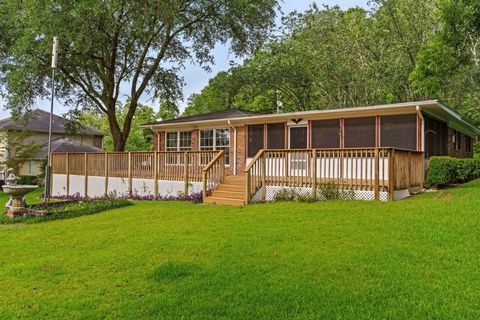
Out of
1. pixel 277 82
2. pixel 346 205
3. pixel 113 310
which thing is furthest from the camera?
pixel 277 82

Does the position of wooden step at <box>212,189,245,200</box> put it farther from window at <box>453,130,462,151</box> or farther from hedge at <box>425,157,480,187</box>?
window at <box>453,130,462,151</box>

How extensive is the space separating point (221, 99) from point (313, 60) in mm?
14340

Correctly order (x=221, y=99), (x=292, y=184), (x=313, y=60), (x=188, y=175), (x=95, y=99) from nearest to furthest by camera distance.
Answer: (x=292, y=184) < (x=188, y=175) < (x=95, y=99) < (x=313, y=60) < (x=221, y=99)

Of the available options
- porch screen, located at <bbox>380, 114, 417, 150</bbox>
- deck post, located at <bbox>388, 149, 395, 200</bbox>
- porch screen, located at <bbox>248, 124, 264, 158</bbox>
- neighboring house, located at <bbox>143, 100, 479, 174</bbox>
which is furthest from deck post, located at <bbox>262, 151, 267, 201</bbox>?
porch screen, located at <bbox>380, 114, 417, 150</bbox>

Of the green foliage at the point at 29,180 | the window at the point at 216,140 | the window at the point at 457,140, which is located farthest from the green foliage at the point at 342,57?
the green foliage at the point at 29,180

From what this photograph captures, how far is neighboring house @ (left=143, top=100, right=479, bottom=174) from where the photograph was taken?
11.4 metres

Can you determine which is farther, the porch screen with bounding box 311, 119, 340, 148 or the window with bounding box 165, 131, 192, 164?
the window with bounding box 165, 131, 192, 164

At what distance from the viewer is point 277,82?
26.4m

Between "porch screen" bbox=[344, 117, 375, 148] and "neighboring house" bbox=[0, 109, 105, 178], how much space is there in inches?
608

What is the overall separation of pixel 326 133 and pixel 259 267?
9155 millimetres

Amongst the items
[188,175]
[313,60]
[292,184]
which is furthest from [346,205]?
[313,60]

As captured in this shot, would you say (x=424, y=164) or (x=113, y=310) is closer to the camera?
(x=113, y=310)

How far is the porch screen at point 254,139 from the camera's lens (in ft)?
48.5

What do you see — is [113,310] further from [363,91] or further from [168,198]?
[363,91]
